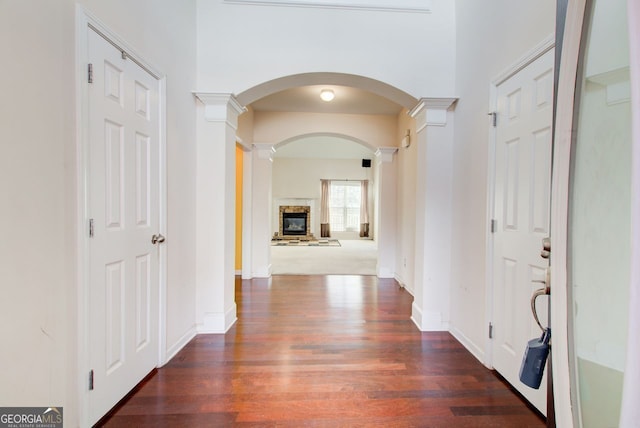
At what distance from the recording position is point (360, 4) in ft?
8.44

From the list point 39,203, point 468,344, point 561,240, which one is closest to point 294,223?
point 468,344

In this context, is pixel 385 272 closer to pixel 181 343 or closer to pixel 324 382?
pixel 324 382

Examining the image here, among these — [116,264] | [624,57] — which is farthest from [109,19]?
[624,57]

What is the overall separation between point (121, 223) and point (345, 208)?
31.2ft

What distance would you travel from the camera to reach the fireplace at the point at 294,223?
1070 centimetres

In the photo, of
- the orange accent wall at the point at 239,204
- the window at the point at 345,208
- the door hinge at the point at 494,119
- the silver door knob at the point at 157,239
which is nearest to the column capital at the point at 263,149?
the orange accent wall at the point at 239,204

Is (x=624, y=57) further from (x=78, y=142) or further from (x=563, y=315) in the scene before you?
(x=78, y=142)

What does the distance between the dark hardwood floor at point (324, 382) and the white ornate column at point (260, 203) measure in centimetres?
165

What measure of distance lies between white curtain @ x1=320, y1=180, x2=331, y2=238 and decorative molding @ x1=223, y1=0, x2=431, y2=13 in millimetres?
8168

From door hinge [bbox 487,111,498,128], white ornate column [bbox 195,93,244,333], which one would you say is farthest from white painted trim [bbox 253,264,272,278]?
door hinge [bbox 487,111,498,128]

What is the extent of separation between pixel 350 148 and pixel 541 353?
9.46m

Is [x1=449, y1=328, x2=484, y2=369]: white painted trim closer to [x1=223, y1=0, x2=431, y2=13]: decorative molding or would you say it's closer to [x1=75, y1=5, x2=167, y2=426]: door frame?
[x1=75, y1=5, x2=167, y2=426]: door frame

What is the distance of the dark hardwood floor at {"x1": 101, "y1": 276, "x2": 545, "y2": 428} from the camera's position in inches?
62.3

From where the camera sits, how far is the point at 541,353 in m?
0.83
